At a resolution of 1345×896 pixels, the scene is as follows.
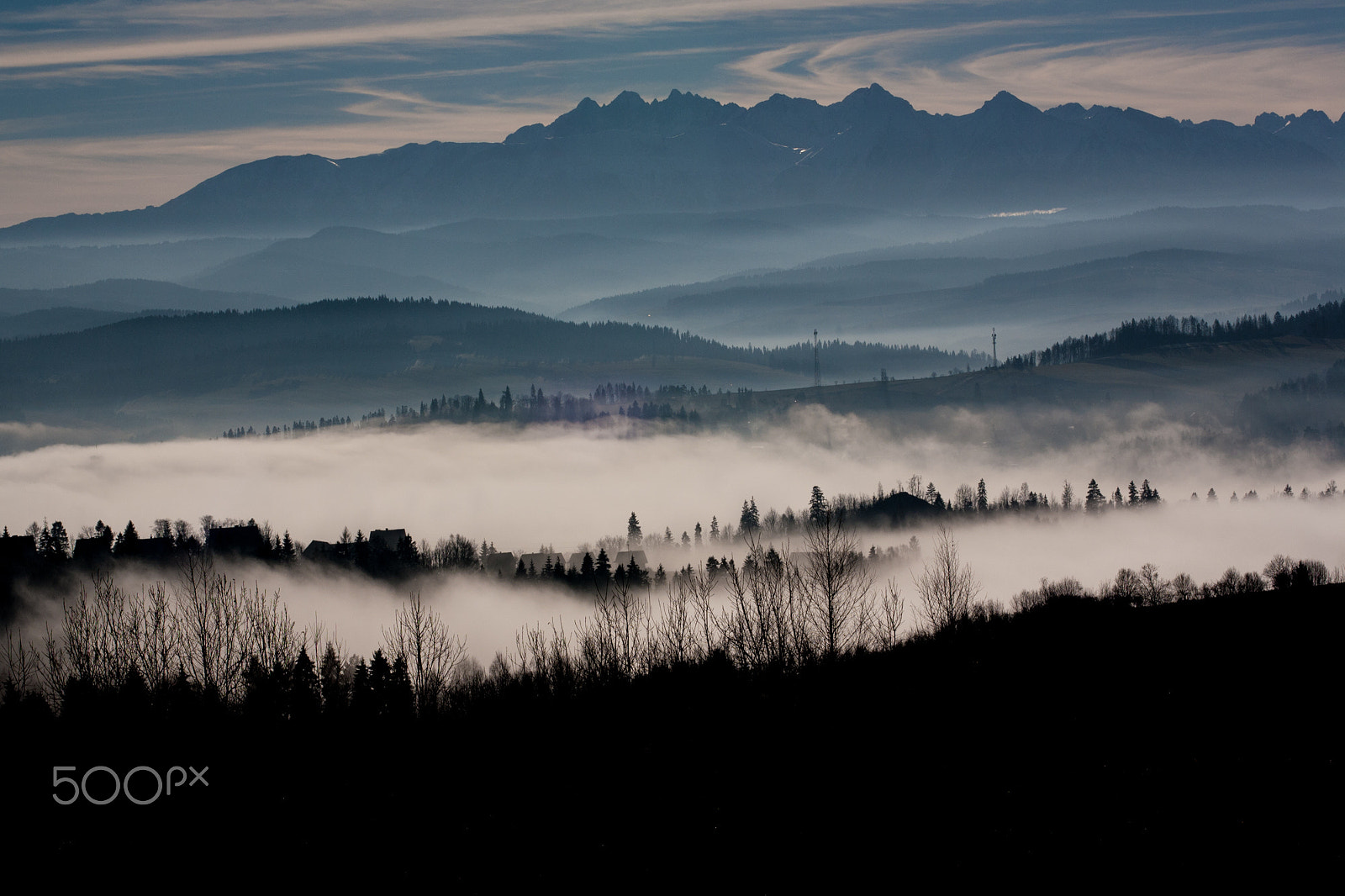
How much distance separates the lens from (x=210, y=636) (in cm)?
7781

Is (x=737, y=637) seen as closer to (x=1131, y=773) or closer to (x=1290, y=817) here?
(x=1131, y=773)

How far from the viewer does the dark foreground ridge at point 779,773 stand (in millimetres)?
39281

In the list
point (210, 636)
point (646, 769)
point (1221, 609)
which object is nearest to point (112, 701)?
point (210, 636)

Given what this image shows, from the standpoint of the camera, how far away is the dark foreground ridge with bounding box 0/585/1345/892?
39.3 metres

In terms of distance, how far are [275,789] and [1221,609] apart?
56.8 meters
